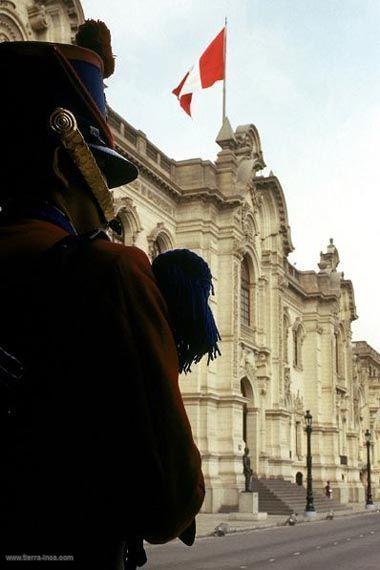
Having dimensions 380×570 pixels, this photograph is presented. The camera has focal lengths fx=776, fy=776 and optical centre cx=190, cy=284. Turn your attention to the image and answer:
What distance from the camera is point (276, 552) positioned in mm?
17578

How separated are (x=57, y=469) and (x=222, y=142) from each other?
34.0 metres

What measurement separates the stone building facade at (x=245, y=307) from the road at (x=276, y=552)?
22.0 ft

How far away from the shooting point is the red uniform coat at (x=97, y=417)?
4.83 ft

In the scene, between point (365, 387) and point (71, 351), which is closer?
point (71, 351)

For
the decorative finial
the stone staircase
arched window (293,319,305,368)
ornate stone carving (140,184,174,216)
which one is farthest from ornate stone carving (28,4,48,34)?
arched window (293,319,305,368)

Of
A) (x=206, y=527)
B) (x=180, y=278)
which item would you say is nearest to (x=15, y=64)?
(x=180, y=278)

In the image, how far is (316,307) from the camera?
1918 inches

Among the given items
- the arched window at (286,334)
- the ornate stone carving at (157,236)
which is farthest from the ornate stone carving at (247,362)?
the ornate stone carving at (157,236)

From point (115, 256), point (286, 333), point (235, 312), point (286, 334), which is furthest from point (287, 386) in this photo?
point (115, 256)

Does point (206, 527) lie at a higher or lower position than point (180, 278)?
lower

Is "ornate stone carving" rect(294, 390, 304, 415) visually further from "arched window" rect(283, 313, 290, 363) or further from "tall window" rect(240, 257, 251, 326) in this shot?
"tall window" rect(240, 257, 251, 326)

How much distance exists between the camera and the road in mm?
14719

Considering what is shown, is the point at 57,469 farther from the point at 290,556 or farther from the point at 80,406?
the point at 290,556

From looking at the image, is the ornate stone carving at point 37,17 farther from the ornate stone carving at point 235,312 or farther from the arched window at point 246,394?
the arched window at point 246,394
